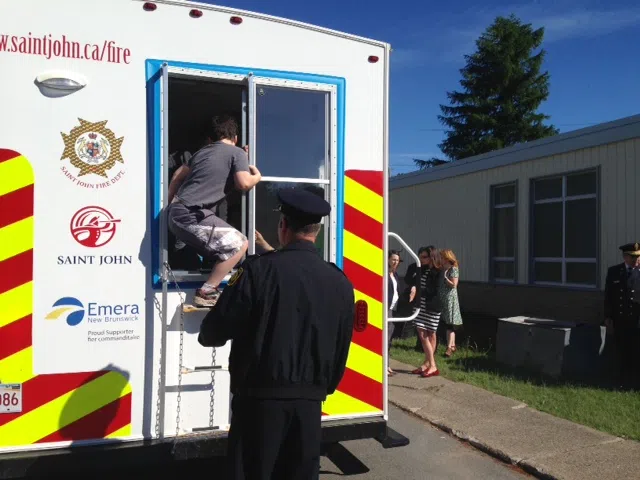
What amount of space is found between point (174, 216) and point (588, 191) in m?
9.52

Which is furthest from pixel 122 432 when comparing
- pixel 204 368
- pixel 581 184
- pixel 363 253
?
pixel 581 184

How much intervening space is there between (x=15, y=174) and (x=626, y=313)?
6879mm

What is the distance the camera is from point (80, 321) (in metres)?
3.74

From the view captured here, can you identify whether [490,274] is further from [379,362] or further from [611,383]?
[379,362]

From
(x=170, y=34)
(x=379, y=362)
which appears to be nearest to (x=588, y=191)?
(x=379, y=362)

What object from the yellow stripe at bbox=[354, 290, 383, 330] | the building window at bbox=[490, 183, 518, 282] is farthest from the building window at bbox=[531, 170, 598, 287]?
the yellow stripe at bbox=[354, 290, 383, 330]

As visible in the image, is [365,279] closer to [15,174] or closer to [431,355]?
[15,174]

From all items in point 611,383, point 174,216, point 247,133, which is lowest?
point 611,383

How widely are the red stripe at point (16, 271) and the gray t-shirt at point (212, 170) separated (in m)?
0.88

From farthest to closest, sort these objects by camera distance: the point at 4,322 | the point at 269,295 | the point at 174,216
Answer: the point at 174,216 < the point at 4,322 < the point at 269,295

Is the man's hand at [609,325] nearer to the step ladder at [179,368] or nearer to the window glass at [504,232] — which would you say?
the window glass at [504,232]

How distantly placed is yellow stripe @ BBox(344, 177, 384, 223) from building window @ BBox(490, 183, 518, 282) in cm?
948

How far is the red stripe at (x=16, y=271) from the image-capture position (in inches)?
142

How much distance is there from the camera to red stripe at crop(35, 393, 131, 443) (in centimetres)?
371
